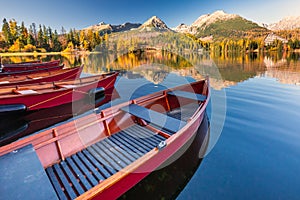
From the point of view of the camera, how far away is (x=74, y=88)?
10.2 metres

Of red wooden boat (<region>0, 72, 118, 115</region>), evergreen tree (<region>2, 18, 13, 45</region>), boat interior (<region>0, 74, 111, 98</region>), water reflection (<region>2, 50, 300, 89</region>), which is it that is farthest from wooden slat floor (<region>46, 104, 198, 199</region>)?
evergreen tree (<region>2, 18, 13, 45</region>)

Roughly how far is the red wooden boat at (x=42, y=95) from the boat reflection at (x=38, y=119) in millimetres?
351

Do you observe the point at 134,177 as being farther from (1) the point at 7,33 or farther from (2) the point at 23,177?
(1) the point at 7,33

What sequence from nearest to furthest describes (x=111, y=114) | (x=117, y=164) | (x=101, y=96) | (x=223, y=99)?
1. (x=117, y=164)
2. (x=111, y=114)
3. (x=223, y=99)
4. (x=101, y=96)

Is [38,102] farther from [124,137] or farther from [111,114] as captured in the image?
[124,137]

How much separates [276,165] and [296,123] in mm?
3549

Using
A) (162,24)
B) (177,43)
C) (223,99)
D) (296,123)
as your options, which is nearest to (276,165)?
(296,123)

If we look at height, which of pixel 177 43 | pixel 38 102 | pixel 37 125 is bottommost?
pixel 37 125

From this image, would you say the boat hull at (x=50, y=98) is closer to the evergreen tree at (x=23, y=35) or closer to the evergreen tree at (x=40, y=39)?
the evergreen tree at (x=23, y=35)

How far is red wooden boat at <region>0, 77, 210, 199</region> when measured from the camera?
121 inches

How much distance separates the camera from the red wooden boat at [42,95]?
815 cm

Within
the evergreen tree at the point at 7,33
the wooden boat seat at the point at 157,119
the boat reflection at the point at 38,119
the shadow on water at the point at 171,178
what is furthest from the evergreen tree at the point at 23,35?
the shadow on water at the point at 171,178

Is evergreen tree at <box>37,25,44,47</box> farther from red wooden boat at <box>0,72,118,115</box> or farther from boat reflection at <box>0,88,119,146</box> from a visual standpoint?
boat reflection at <box>0,88,119,146</box>

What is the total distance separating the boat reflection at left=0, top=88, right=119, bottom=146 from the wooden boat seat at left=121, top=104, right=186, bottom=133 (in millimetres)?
4663
